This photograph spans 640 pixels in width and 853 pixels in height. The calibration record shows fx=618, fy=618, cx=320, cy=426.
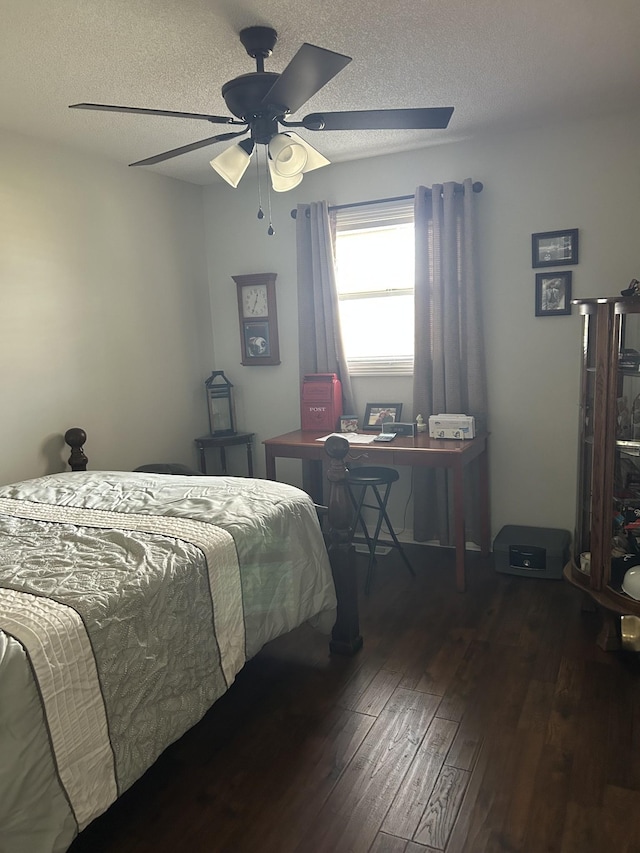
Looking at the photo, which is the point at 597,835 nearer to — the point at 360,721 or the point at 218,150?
the point at 360,721

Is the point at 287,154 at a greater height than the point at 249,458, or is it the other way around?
the point at 287,154

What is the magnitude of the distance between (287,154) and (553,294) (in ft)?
6.40

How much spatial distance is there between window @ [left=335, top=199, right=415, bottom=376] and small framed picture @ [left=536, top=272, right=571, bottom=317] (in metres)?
0.78

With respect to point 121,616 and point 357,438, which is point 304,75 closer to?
point 121,616

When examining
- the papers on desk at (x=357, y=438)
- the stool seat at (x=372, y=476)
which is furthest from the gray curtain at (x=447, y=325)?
the papers on desk at (x=357, y=438)

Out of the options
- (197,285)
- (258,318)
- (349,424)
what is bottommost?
Result: (349,424)

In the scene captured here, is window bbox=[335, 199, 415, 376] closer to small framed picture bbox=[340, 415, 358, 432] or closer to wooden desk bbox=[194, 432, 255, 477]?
small framed picture bbox=[340, 415, 358, 432]

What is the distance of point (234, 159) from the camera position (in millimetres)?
2275

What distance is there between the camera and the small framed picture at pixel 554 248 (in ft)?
11.1

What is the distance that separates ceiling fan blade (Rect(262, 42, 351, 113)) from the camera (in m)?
1.67

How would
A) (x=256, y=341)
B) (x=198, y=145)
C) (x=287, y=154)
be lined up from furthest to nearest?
(x=256, y=341) → (x=198, y=145) → (x=287, y=154)

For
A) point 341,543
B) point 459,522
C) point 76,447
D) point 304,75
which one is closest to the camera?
point 304,75

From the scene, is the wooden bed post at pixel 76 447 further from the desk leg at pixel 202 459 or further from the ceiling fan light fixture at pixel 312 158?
the ceiling fan light fixture at pixel 312 158

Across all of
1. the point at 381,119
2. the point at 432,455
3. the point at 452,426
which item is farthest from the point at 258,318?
the point at 381,119
